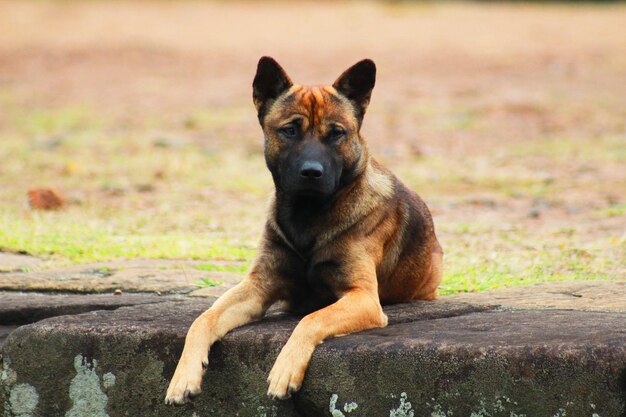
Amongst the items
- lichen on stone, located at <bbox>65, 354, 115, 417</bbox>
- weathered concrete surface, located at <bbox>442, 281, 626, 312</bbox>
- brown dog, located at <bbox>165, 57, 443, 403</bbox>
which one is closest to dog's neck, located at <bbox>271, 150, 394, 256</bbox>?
brown dog, located at <bbox>165, 57, 443, 403</bbox>

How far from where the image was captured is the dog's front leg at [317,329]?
458 centimetres

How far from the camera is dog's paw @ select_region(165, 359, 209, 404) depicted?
4680 mm

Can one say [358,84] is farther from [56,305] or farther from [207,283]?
[56,305]

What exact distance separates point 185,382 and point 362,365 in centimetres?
83

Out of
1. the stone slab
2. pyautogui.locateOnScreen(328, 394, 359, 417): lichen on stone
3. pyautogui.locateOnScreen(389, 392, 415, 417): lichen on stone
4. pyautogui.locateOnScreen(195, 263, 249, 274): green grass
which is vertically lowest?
the stone slab

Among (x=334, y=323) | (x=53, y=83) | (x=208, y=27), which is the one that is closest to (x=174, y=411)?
(x=334, y=323)

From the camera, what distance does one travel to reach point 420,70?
20094 mm

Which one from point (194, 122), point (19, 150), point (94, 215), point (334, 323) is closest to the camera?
point (334, 323)

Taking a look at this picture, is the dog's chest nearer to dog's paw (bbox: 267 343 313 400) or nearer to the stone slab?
dog's paw (bbox: 267 343 313 400)

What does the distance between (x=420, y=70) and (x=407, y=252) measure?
14.6m

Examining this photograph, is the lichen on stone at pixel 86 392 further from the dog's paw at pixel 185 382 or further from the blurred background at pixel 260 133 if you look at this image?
the blurred background at pixel 260 133

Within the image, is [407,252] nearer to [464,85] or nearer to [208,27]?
[464,85]

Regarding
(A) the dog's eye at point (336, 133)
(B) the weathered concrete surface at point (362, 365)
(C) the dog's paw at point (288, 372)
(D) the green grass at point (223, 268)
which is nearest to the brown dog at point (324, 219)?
(A) the dog's eye at point (336, 133)

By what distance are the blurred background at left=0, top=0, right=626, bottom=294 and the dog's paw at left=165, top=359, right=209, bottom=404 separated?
91.0 inches
